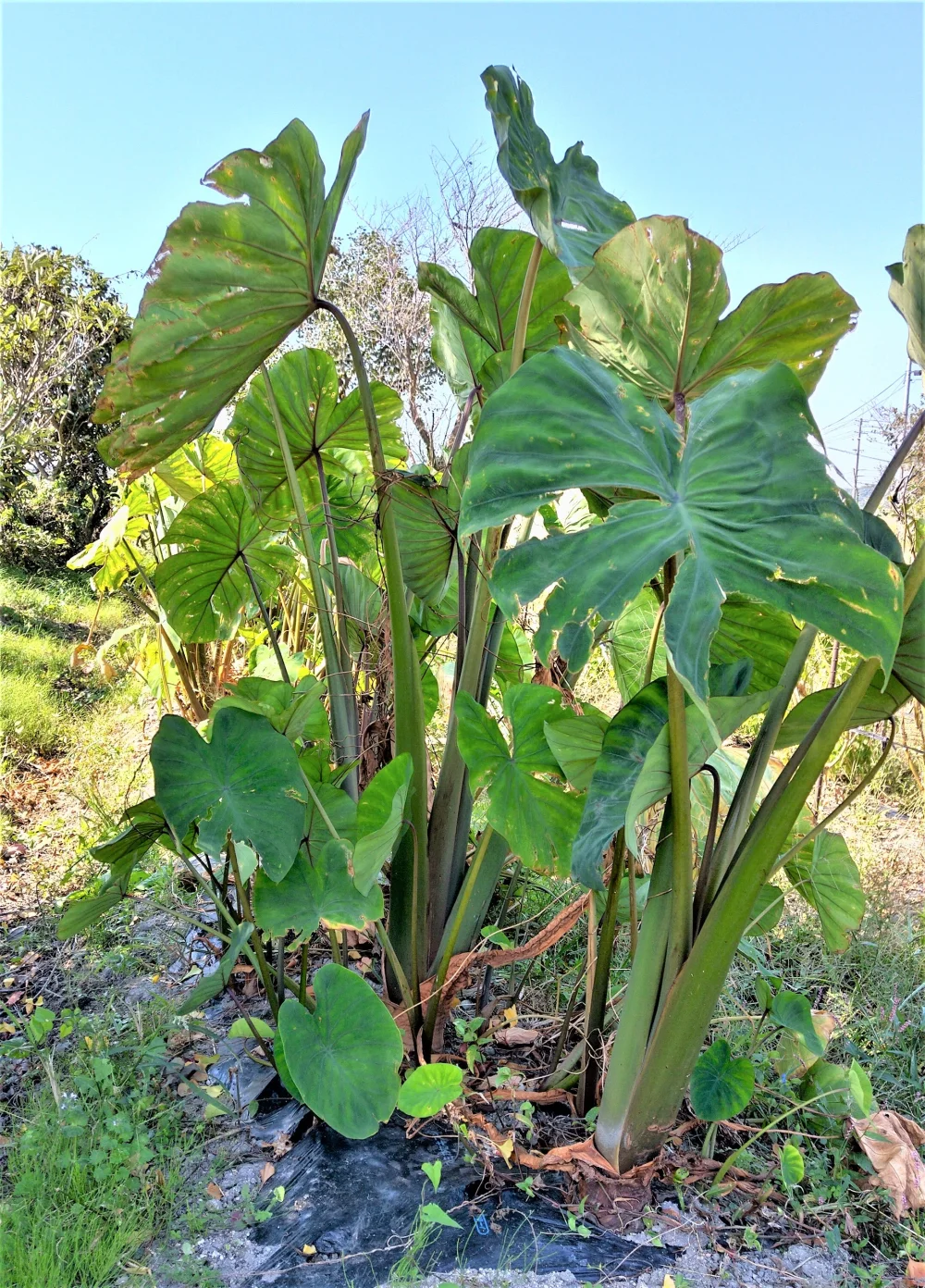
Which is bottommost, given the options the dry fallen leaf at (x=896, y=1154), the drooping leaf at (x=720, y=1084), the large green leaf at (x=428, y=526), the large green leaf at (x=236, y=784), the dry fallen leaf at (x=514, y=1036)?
the dry fallen leaf at (x=514, y=1036)

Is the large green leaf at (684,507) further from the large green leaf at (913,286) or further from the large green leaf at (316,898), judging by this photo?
the large green leaf at (316,898)

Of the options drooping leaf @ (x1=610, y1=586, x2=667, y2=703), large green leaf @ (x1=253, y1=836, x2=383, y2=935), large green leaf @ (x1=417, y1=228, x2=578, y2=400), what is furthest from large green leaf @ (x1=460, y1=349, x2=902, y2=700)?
drooping leaf @ (x1=610, y1=586, x2=667, y2=703)

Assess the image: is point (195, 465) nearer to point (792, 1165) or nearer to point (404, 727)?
point (404, 727)

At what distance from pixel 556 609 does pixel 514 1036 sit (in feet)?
3.64

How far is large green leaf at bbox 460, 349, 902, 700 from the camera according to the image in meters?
0.79

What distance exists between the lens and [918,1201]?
128 centimetres

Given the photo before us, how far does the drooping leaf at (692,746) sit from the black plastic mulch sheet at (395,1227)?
0.60 meters

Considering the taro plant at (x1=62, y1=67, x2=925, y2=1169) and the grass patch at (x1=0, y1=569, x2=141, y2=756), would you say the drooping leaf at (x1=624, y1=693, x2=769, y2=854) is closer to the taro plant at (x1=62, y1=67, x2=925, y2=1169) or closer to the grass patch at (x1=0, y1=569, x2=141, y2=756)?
the taro plant at (x1=62, y1=67, x2=925, y2=1169)

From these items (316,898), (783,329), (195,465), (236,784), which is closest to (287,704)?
(236,784)

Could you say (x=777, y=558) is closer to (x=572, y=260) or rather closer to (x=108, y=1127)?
(x=572, y=260)

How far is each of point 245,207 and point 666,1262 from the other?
1.53 meters

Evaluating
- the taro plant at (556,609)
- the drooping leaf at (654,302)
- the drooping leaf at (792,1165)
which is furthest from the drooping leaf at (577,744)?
the drooping leaf at (792,1165)

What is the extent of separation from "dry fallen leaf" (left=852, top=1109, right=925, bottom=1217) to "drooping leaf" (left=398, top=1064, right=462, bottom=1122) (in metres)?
0.66

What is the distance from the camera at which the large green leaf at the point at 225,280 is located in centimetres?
113
